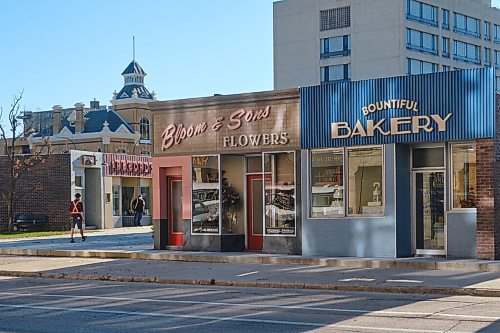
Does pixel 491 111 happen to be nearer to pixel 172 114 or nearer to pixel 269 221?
pixel 269 221

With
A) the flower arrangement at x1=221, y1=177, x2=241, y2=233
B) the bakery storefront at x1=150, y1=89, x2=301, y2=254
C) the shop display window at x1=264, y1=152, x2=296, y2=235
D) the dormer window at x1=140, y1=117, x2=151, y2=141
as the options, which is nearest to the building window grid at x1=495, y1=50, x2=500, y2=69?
the dormer window at x1=140, y1=117, x2=151, y2=141

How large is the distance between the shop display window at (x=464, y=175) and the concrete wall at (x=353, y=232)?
60.8 inches

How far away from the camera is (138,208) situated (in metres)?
47.4

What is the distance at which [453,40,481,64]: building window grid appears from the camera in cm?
9869

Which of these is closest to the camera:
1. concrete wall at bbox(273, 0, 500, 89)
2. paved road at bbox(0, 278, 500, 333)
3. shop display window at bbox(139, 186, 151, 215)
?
paved road at bbox(0, 278, 500, 333)

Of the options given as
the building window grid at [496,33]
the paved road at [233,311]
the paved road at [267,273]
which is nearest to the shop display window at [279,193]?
the paved road at [267,273]

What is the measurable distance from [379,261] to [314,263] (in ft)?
5.99

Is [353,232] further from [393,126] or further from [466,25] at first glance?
[466,25]

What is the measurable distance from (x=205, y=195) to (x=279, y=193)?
2.55 meters

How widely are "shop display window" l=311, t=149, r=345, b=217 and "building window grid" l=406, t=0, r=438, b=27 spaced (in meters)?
70.8

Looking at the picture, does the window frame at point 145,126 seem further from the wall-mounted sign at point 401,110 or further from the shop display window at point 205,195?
the wall-mounted sign at point 401,110

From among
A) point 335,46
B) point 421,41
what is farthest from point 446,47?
point 335,46

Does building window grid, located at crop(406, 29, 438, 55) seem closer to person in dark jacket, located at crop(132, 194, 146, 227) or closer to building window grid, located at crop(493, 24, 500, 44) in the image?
building window grid, located at crop(493, 24, 500, 44)

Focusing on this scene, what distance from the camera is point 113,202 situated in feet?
155
